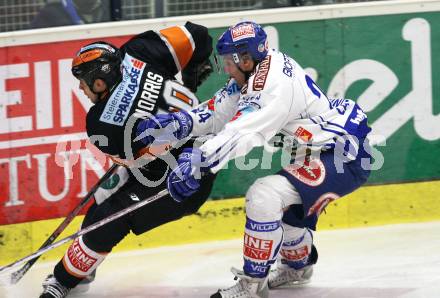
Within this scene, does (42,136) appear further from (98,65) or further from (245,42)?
(245,42)

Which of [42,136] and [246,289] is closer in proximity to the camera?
[246,289]

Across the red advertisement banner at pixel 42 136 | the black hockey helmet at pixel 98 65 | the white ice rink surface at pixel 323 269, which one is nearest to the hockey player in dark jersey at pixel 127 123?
the black hockey helmet at pixel 98 65

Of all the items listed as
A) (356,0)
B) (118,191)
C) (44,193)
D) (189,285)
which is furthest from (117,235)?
(356,0)

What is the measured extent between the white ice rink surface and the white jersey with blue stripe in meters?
0.70

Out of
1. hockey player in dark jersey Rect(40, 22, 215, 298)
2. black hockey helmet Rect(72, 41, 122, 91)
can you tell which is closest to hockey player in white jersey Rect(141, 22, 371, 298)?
hockey player in dark jersey Rect(40, 22, 215, 298)

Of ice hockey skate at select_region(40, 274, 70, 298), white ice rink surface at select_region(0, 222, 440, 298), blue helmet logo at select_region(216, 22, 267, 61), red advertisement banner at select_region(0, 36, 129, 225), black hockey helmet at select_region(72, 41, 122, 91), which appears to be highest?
blue helmet logo at select_region(216, 22, 267, 61)

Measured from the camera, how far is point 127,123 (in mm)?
4352

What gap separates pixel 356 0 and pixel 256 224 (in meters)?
1.86

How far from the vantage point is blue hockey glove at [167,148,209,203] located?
13.1 feet

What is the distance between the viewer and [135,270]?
5055 mm

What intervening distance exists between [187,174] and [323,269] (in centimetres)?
118

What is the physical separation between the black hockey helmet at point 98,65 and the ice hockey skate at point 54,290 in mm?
868

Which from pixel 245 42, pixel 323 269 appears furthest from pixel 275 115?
pixel 323 269

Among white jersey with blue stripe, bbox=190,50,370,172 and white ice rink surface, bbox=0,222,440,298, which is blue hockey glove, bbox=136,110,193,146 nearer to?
white jersey with blue stripe, bbox=190,50,370,172
